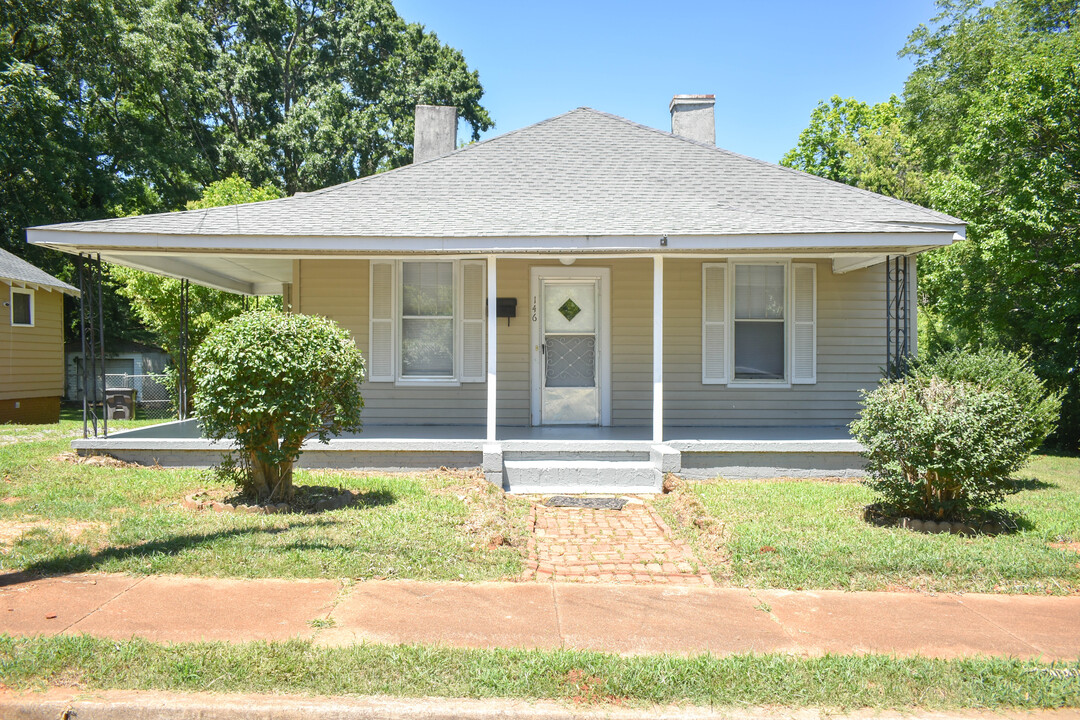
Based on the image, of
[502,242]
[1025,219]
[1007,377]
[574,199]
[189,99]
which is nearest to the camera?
[1007,377]

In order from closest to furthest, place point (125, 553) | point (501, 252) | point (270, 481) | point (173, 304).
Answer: point (125, 553) < point (270, 481) < point (501, 252) < point (173, 304)

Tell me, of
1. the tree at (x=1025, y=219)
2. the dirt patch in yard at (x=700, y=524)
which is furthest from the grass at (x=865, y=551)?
the tree at (x=1025, y=219)

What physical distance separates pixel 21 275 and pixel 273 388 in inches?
572

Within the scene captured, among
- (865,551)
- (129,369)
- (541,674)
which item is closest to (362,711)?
(541,674)

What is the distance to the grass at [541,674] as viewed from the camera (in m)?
3.44

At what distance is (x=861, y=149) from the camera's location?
1141 inches

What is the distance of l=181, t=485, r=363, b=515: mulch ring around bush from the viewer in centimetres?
657

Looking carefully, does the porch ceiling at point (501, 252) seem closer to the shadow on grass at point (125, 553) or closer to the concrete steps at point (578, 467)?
the concrete steps at point (578, 467)

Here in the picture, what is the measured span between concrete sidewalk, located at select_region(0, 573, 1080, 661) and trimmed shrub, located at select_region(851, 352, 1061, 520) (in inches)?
49.6

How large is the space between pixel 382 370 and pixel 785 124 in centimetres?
2612

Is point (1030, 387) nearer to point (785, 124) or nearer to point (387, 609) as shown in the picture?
point (387, 609)

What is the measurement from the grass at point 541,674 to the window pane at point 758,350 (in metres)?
6.70

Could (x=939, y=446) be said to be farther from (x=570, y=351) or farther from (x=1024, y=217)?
(x=1024, y=217)

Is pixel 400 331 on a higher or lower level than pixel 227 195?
lower
